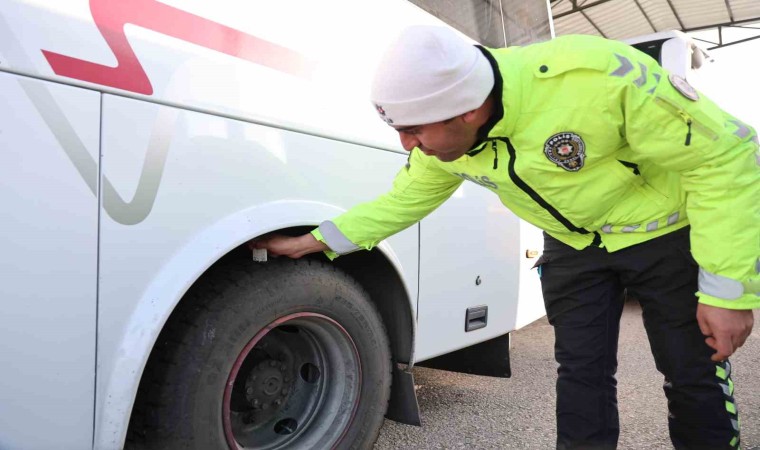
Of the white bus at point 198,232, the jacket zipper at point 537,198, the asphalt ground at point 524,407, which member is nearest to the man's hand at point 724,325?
the jacket zipper at point 537,198

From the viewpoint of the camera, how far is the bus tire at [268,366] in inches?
63.5

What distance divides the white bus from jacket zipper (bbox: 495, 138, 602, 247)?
0.70 m

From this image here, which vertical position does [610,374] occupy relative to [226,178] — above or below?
below

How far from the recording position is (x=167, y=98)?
60.1 inches

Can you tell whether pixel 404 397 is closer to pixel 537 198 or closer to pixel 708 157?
pixel 537 198

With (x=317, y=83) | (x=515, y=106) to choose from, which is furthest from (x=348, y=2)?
(x=515, y=106)

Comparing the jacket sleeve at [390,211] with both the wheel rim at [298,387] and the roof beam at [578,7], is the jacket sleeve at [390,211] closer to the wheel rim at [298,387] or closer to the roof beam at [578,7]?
the wheel rim at [298,387]

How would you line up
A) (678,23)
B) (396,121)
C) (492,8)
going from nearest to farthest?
(396,121) → (492,8) → (678,23)

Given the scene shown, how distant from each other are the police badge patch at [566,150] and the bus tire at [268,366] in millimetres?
904

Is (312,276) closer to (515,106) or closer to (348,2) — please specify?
(515,106)

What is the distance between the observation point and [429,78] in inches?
50.9

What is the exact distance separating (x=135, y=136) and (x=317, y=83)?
0.70 m

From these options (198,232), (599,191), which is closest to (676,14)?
(599,191)

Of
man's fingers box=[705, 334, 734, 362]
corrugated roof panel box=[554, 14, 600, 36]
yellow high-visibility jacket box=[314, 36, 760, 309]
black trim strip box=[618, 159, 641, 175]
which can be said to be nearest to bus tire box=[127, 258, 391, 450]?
yellow high-visibility jacket box=[314, 36, 760, 309]
